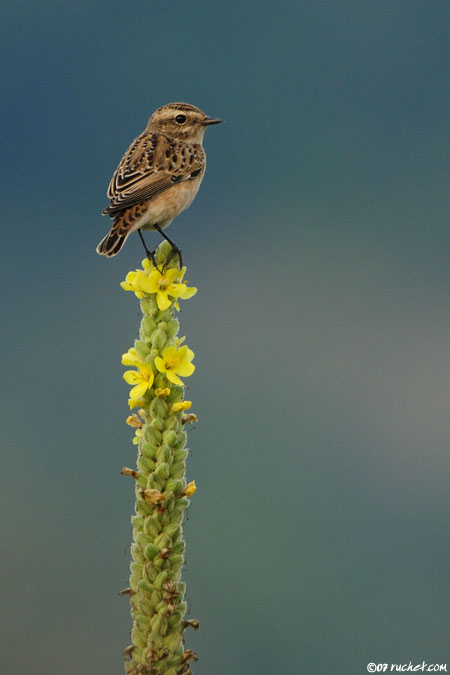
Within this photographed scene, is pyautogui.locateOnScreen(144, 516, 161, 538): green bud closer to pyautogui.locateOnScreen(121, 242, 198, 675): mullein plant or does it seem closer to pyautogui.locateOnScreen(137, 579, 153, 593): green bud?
pyautogui.locateOnScreen(121, 242, 198, 675): mullein plant

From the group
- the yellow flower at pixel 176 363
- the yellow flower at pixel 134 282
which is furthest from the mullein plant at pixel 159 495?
the yellow flower at pixel 134 282

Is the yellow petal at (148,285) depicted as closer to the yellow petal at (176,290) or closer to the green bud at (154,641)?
the yellow petal at (176,290)

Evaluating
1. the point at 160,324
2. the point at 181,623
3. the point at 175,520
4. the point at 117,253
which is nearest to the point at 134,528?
the point at 175,520

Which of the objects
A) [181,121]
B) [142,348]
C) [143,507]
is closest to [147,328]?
[142,348]

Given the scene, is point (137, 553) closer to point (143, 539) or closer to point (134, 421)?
point (143, 539)

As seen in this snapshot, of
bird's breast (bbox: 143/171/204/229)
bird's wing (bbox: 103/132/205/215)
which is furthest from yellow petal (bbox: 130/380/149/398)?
bird's breast (bbox: 143/171/204/229)

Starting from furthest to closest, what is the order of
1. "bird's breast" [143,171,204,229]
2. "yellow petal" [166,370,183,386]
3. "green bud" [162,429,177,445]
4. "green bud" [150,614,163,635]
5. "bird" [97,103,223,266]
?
"bird's breast" [143,171,204,229] → "bird" [97,103,223,266] → "yellow petal" [166,370,183,386] → "green bud" [162,429,177,445] → "green bud" [150,614,163,635]

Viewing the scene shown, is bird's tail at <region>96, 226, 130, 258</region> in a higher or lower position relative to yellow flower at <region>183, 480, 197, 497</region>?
higher

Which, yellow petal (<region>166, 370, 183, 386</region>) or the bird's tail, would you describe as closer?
yellow petal (<region>166, 370, 183, 386</region>)
